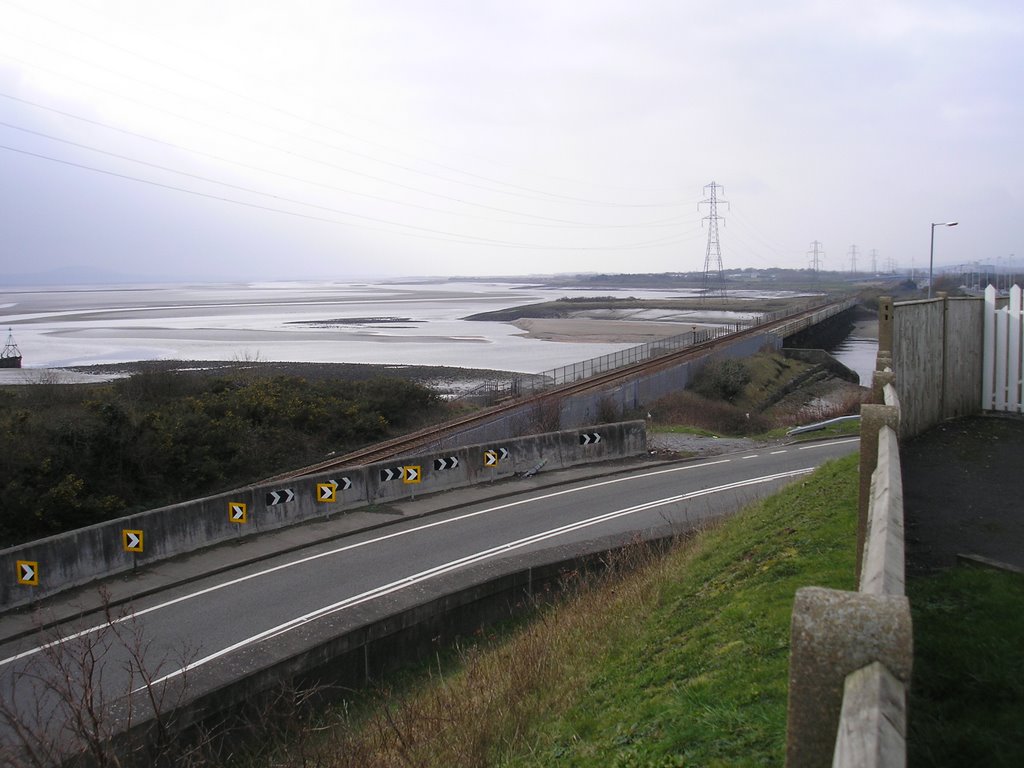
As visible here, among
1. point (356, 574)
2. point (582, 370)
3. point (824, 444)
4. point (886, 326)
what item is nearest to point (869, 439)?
point (886, 326)

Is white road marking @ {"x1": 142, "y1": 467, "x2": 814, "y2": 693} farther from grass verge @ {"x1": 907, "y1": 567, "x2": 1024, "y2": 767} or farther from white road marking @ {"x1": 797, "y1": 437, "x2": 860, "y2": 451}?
grass verge @ {"x1": 907, "y1": 567, "x2": 1024, "y2": 767}

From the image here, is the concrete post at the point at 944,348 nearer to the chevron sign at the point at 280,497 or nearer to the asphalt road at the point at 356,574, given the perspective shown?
the asphalt road at the point at 356,574

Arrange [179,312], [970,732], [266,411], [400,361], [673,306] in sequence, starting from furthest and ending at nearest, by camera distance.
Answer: [673,306]
[179,312]
[400,361]
[266,411]
[970,732]

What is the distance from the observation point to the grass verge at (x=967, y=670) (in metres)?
3.87

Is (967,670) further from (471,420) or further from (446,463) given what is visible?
(471,420)

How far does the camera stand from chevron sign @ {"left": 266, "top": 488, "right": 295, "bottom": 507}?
1658 cm

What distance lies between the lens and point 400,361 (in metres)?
57.6

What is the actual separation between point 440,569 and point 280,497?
4240 millimetres

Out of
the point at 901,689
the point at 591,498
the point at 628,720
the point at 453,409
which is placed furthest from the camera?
the point at 453,409

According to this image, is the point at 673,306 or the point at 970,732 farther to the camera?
the point at 673,306

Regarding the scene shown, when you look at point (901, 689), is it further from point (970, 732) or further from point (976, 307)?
point (976, 307)

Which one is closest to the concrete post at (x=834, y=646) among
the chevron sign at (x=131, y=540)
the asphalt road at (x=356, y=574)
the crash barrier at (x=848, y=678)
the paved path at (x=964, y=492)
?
the crash barrier at (x=848, y=678)

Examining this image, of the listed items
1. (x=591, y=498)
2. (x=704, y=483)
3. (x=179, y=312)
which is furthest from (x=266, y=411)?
(x=179, y=312)

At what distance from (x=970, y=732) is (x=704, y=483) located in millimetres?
16490
